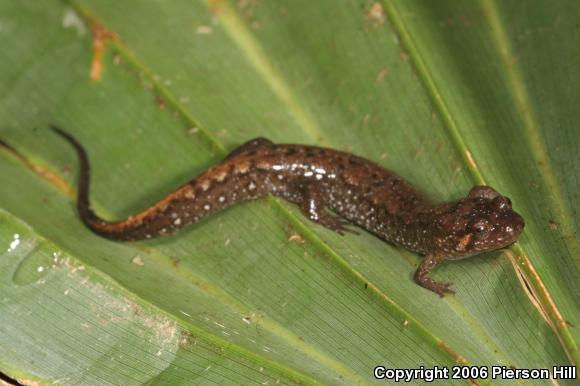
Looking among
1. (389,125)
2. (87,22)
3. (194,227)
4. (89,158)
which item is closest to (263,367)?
(194,227)

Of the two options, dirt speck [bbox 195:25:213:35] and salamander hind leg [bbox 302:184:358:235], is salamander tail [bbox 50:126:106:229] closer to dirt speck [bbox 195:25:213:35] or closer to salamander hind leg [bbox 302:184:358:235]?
dirt speck [bbox 195:25:213:35]

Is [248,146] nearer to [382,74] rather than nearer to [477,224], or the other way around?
[382,74]

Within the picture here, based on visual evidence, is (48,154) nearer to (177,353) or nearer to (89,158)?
(89,158)

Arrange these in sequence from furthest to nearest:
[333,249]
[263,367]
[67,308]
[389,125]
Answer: [389,125] < [333,249] < [67,308] < [263,367]

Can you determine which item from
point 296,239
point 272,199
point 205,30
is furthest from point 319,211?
point 205,30

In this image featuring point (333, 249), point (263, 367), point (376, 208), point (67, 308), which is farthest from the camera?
point (376, 208)

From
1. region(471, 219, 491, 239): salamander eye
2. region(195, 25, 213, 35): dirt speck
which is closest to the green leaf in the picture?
region(195, 25, 213, 35): dirt speck

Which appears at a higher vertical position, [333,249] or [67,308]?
[333,249]
